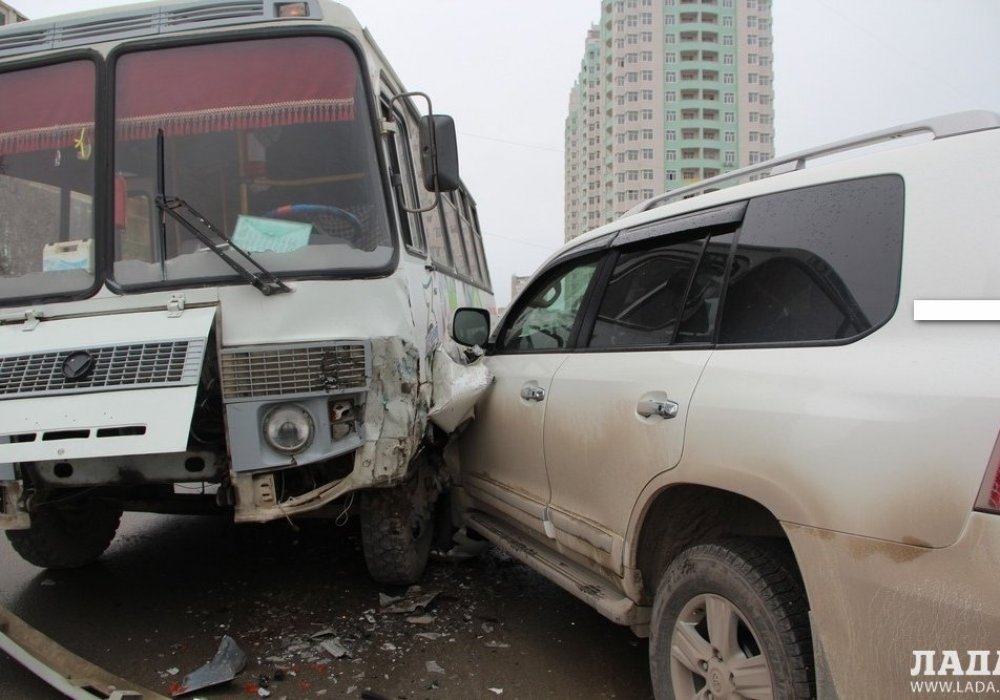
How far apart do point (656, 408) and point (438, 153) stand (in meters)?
1.93

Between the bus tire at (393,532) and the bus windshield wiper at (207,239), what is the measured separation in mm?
1229

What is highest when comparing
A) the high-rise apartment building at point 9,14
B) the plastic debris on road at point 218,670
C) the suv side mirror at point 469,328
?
the high-rise apartment building at point 9,14

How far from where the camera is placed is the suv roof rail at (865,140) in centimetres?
195

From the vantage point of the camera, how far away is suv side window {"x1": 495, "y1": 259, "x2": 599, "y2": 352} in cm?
347

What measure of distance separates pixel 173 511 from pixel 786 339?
3390mm

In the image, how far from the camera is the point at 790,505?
74.5 inches

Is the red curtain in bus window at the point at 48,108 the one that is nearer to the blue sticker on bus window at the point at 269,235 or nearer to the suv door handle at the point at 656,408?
the blue sticker on bus window at the point at 269,235

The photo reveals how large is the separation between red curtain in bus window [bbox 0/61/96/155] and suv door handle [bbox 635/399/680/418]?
117 inches

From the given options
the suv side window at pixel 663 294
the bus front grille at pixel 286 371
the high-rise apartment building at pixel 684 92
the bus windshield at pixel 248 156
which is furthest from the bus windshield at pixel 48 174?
the high-rise apartment building at pixel 684 92

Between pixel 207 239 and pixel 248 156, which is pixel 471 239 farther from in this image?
A: pixel 207 239

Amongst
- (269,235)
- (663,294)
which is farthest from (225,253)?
(663,294)

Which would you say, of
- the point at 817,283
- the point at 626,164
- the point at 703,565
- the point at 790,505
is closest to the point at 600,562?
the point at 703,565

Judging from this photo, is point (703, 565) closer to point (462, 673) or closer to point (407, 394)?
point (462, 673)

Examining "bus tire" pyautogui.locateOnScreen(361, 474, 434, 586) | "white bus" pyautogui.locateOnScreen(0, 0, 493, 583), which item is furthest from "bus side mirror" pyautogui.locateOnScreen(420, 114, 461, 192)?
"bus tire" pyautogui.locateOnScreen(361, 474, 434, 586)
